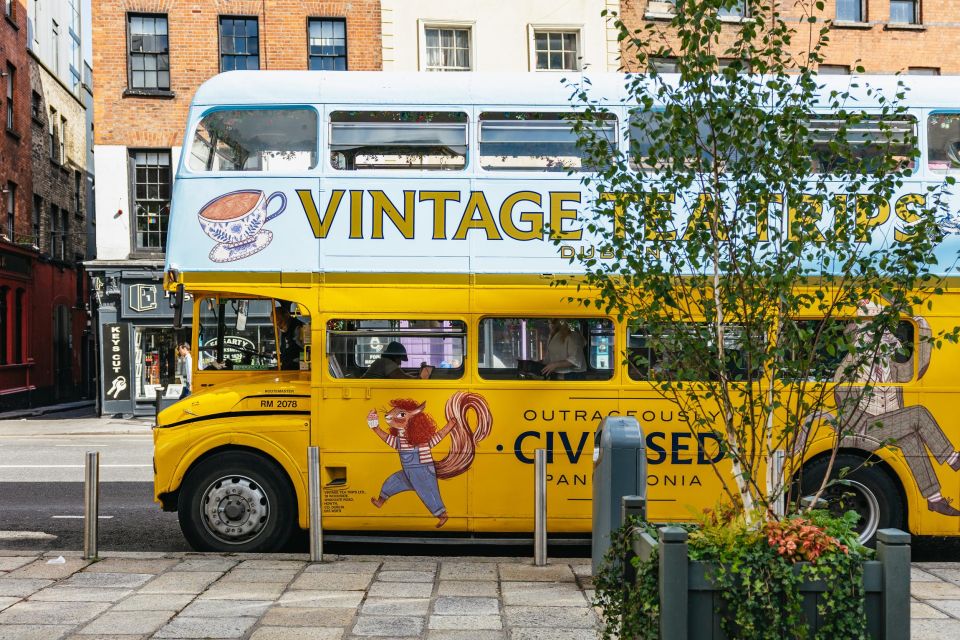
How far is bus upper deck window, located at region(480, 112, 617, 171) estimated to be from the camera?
8.33 m

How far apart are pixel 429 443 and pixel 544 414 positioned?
1051 mm

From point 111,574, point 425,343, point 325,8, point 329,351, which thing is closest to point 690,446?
point 425,343

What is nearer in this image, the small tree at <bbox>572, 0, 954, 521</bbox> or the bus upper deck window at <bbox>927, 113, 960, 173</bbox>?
the small tree at <bbox>572, 0, 954, 521</bbox>

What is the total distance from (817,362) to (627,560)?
5.93 feet

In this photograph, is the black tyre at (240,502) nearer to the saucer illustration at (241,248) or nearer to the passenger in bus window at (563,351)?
the saucer illustration at (241,248)

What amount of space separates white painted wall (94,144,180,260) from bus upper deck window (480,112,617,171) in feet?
58.9

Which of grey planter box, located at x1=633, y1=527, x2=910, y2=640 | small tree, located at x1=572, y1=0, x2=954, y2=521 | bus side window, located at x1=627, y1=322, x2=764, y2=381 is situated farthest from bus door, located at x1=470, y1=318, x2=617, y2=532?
grey planter box, located at x1=633, y1=527, x2=910, y2=640

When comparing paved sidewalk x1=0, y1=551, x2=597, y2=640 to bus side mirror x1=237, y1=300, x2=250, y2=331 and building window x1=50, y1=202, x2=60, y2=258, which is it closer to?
bus side mirror x1=237, y1=300, x2=250, y2=331

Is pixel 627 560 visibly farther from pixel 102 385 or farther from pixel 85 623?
pixel 102 385

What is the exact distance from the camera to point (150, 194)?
24.5 m

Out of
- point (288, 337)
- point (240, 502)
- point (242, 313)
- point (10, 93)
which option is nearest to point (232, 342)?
point (242, 313)

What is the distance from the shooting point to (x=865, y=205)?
495 centimetres

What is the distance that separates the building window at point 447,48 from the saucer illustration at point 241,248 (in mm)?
16257

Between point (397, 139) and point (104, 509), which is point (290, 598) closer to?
point (397, 139)
